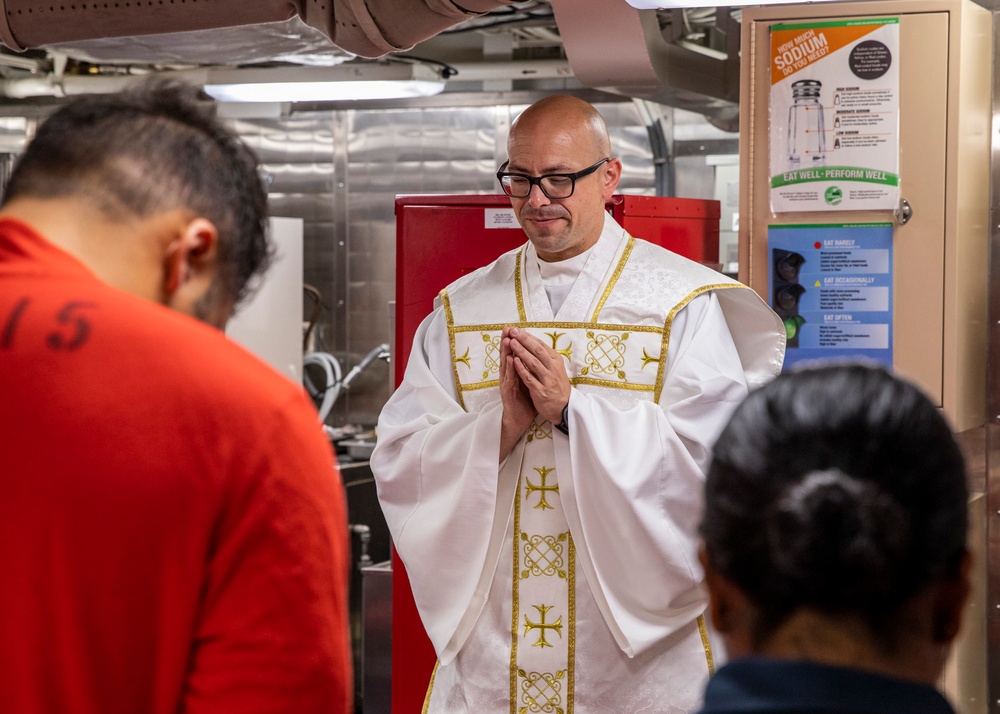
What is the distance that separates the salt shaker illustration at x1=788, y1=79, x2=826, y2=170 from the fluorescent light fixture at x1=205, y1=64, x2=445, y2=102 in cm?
211

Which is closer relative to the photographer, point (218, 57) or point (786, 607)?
point (786, 607)

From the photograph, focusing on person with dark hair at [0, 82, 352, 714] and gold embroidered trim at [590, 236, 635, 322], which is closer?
person with dark hair at [0, 82, 352, 714]

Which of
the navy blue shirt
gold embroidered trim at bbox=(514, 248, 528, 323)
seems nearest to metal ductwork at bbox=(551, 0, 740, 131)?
gold embroidered trim at bbox=(514, 248, 528, 323)

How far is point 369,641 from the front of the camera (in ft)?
14.7

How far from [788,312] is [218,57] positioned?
2.39 meters

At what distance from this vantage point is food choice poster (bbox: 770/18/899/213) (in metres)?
3.21

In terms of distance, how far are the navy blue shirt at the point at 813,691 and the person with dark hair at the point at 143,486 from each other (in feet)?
1.42

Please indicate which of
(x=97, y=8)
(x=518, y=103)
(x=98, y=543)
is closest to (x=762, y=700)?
(x=98, y=543)

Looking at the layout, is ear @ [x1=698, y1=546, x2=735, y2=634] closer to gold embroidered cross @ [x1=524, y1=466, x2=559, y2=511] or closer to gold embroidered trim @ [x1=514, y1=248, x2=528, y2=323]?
gold embroidered cross @ [x1=524, y1=466, x2=559, y2=511]

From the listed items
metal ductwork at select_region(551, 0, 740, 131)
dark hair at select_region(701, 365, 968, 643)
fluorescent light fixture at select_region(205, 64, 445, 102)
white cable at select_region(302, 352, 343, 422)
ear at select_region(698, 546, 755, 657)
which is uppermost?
fluorescent light fixture at select_region(205, 64, 445, 102)

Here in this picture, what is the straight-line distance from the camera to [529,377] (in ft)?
8.73

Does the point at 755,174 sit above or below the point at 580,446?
above

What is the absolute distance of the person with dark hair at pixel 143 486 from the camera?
1.08 metres

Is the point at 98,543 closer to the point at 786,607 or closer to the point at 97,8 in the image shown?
the point at 786,607
